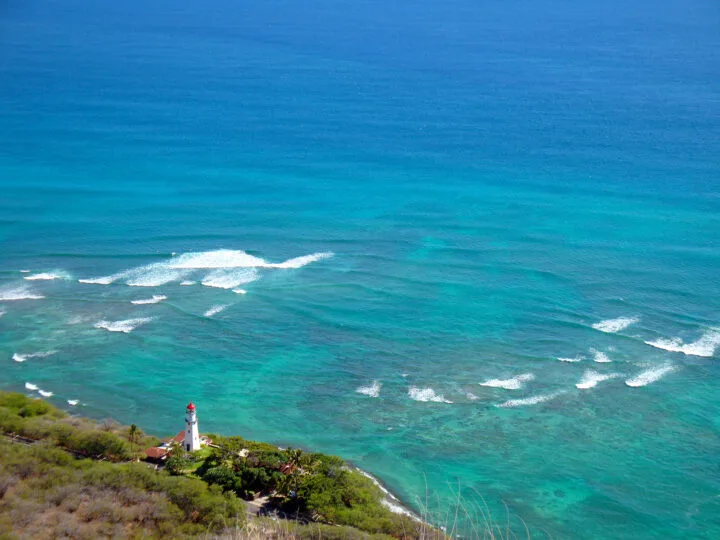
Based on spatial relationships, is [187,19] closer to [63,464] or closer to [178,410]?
[178,410]

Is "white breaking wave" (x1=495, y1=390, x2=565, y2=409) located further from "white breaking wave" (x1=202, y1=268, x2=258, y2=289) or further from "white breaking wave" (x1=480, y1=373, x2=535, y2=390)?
"white breaking wave" (x1=202, y1=268, x2=258, y2=289)

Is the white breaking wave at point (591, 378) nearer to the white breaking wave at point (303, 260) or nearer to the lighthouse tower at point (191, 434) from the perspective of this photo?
the lighthouse tower at point (191, 434)

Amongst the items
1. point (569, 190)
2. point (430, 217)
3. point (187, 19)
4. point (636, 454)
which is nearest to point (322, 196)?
point (430, 217)

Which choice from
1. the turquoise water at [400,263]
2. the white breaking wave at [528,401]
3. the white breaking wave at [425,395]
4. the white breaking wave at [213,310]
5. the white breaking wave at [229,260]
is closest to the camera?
the turquoise water at [400,263]

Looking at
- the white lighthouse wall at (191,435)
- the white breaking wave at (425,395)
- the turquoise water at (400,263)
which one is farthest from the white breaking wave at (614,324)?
the white lighthouse wall at (191,435)

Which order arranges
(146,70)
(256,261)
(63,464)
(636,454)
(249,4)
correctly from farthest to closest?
1. (249,4)
2. (146,70)
3. (256,261)
4. (636,454)
5. (63,464)

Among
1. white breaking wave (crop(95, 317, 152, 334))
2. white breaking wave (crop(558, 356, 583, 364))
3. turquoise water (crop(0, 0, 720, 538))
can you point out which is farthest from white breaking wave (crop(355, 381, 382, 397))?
white breaking wave (crop(95, 317, 152, 334))

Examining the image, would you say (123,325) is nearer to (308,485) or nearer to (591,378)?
(308,485)
